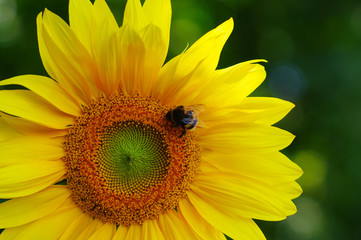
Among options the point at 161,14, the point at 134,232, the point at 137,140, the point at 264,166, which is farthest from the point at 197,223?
the point at 161,14

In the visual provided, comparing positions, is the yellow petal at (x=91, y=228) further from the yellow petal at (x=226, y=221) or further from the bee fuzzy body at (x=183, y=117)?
the bee fuzzy body at (x=183, y=117)

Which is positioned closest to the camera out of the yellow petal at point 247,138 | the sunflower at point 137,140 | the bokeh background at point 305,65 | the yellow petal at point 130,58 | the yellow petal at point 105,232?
the yellow petal at point 130,58

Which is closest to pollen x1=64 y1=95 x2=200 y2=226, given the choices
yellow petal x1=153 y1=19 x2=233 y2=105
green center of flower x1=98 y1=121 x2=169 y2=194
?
green center of flower x1=98 y1=121 x2=169 y2=194

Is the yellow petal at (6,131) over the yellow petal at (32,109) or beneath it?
beneath

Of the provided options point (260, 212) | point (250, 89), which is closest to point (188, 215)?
point (260, 212)

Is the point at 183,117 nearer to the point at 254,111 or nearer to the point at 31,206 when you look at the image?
the point at 254,111

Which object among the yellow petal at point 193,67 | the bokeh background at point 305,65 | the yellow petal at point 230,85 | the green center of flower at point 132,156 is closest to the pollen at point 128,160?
the green center of flower at point 132,156
